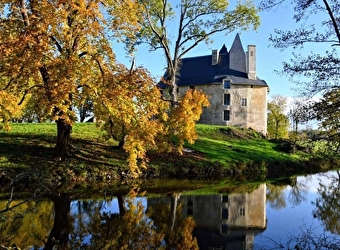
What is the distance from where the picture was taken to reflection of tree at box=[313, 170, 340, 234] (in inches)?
431

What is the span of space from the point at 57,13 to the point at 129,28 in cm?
419

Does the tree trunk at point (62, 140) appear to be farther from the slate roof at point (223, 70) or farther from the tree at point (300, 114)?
the slate roof at point (223, 70)

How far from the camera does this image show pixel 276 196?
16859 millimetres

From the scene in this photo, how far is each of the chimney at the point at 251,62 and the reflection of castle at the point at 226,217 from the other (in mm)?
34847

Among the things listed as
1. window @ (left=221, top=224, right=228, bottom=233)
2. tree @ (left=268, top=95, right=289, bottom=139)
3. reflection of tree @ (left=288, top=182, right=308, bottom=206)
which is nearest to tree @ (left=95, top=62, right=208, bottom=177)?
window @ (left=221, top=224, right=228, bottom=233)

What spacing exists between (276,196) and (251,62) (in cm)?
3577

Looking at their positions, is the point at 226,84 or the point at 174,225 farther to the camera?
the point at 226,84

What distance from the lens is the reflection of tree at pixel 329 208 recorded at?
10.9m

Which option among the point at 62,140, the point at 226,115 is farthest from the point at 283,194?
the point at 226,115

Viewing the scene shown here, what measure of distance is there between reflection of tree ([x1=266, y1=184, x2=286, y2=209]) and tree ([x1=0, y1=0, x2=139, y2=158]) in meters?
9.35

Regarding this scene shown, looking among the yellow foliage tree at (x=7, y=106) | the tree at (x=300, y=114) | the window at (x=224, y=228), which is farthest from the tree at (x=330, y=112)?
the yellow foliage tree at (x=7, y=106)

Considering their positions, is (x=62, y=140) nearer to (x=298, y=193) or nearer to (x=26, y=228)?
(x=26, y=228)

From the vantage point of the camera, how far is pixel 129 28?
1827 cm

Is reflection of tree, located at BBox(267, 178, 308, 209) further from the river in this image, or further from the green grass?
the green grass
